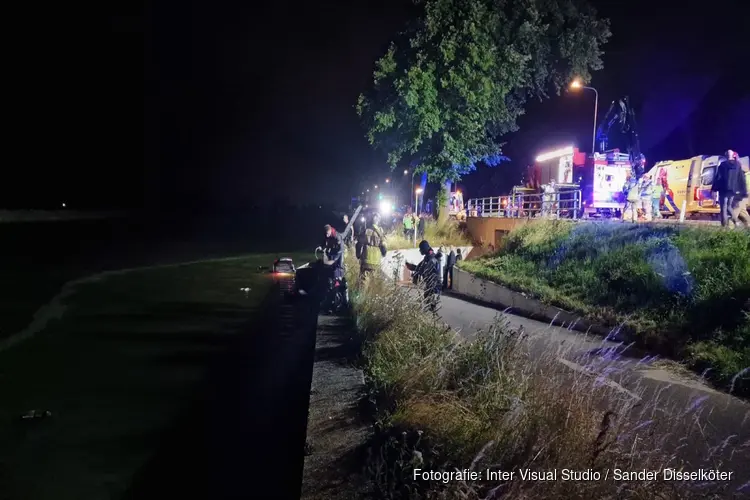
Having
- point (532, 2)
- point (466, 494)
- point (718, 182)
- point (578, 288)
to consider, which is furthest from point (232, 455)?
point (532, 2)

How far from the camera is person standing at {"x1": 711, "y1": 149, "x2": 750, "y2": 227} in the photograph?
12.1 metres

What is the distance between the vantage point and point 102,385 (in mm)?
9023

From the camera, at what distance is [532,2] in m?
23.7

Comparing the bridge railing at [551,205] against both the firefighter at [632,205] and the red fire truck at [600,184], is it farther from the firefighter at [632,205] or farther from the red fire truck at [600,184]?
the firefighter at [632,205]

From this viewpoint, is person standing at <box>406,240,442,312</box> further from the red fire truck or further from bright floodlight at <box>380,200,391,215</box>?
bright floodlight at <box>380,200,391,215</box>

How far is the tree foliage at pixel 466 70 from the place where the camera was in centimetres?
2228

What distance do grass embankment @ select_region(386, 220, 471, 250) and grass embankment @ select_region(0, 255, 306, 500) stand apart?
764 centimetres

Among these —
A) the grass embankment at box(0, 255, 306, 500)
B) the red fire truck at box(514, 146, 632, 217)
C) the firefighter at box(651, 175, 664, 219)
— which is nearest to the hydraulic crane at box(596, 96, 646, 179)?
the red fire truck at box(514, 146, 632, 217)

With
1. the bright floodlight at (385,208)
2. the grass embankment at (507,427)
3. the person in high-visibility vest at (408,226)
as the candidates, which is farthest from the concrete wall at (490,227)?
the grass embankment at (507,427)

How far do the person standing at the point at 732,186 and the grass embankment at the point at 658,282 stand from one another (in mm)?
1158

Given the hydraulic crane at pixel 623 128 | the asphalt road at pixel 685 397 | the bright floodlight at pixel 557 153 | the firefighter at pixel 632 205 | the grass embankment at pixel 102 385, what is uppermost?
the hydraulic crane at pixel 623 128

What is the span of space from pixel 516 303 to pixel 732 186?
16.9 feet

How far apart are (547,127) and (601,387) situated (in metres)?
40.9

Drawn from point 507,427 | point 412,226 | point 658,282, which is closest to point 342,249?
point 658,282
